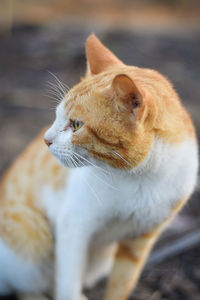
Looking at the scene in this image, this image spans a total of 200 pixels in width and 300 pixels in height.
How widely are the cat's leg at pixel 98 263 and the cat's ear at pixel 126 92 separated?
96 centimetres

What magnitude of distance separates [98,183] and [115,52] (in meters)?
4.43

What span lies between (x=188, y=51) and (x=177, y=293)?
15.1 ft

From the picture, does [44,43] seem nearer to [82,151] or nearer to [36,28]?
[36,28]

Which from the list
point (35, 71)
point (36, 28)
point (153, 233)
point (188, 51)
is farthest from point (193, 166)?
point (36, 28)

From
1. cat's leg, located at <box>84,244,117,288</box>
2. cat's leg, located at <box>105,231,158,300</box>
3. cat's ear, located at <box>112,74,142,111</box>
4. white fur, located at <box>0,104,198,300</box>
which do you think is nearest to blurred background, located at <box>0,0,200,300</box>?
cat's leg, located at <box>84,244,117,288</box>

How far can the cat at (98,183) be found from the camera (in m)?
Answer: 1.53

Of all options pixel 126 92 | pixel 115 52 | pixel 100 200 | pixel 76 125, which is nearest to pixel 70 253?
pixel 100 200

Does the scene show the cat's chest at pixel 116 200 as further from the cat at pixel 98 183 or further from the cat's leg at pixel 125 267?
the cat's leg at pixel 125 267

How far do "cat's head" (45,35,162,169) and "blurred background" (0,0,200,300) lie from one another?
0.60m

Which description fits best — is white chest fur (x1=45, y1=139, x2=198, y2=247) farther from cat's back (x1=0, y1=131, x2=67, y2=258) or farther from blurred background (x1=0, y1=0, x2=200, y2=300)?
blurred background (x1=0, y1=0, x2=200, y2=300)

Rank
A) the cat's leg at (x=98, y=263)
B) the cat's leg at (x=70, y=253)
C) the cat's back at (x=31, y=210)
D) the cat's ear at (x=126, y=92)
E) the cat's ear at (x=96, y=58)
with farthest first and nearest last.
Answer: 1. the cat's leg at (x=98, y=263)
2. the cat's back at (x=31, y=210)
3. the cat's leg at (x=70, y=253)
4. the cat's ear at (x=96, y=58)
5. the cat's ear at (x=126, y=92)

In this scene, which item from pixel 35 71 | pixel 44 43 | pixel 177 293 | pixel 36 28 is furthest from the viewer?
pixel 36 28

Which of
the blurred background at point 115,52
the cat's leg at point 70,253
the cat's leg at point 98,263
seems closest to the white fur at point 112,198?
the cat's leg at point 70,253

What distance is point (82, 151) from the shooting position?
62.6 inches
